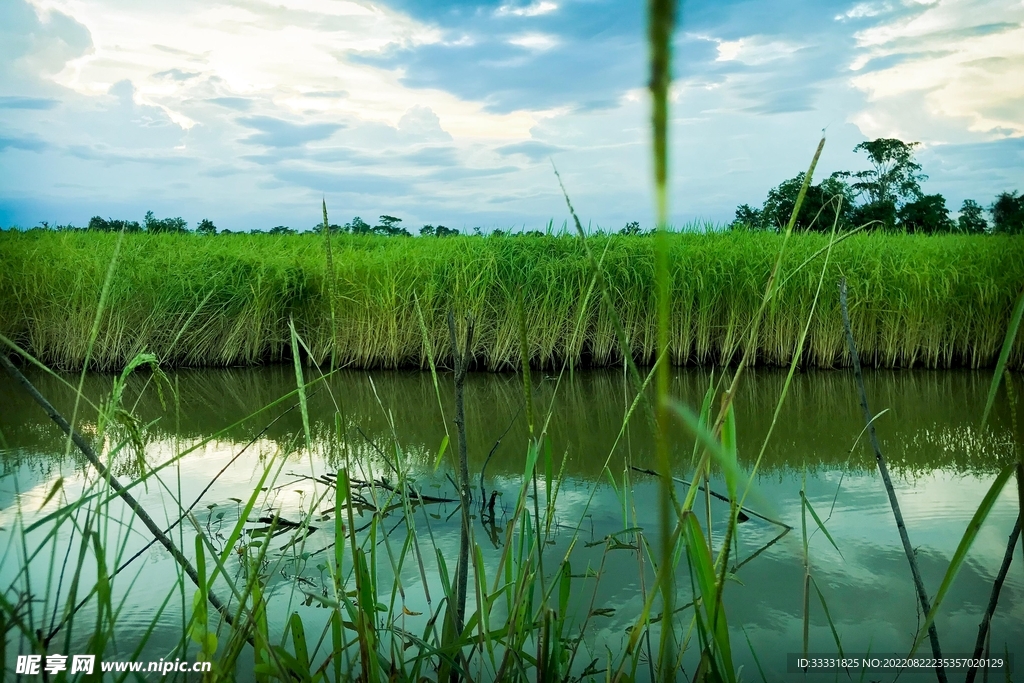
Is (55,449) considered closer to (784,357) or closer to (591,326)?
(591,326)

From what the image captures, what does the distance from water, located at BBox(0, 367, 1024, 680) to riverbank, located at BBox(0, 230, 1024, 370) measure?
70cm

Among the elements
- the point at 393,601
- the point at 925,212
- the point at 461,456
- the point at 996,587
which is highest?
the point at 925,212

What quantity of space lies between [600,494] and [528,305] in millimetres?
2847

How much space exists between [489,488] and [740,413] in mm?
1542

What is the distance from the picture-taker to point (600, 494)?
1.98 meters

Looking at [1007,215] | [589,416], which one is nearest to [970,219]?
[1007,215]

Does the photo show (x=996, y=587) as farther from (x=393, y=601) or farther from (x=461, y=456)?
(x=393, y=601)

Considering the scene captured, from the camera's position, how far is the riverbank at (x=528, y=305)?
15.3 ft

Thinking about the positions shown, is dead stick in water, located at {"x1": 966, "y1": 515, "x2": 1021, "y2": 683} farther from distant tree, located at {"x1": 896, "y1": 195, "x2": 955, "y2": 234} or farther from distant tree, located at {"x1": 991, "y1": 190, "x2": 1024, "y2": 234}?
distant tree, located at {"x1": 896, "y1": 195, "x2": 955, "y2": 234}

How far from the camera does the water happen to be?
1.22 m

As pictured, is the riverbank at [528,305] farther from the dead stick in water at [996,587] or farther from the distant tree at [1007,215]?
the dead stick in water at [996,587]

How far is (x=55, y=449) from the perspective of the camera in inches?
103

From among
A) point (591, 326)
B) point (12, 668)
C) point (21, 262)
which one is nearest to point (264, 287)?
point (21, 262)

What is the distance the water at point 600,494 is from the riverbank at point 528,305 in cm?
70
